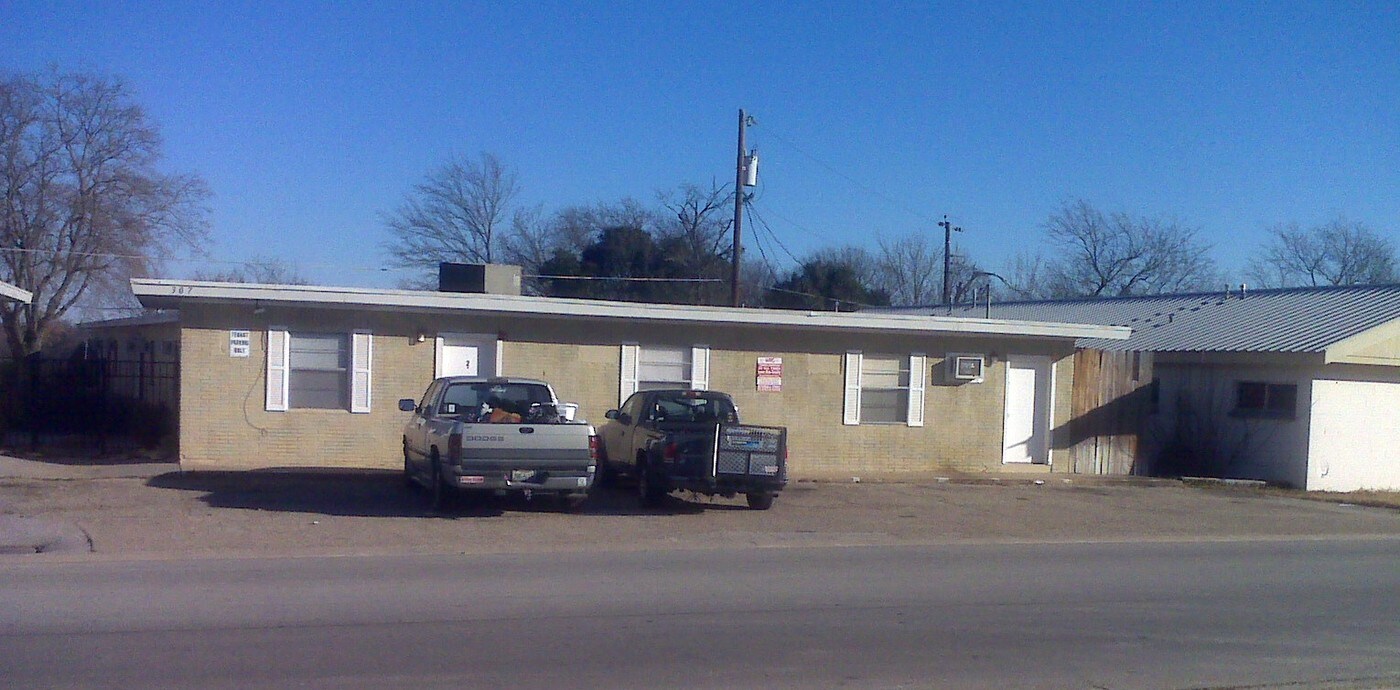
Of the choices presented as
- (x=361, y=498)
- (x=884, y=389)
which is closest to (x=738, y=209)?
(x=884, y=389)

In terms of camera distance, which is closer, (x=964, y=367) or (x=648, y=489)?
(x=648, y=489)

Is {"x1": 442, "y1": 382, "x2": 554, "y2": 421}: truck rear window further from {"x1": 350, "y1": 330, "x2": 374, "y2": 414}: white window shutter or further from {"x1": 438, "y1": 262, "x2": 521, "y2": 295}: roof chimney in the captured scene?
{"x1": 438, "y1": 262, "x2": 521, "y2": 295}: roof chimney

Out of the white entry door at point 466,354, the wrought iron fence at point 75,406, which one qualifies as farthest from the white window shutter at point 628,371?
the wrought iron fence at point 75,406

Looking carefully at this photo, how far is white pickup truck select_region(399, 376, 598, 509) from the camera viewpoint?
14273 millimetres

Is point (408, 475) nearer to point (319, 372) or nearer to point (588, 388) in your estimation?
point (319, 372)

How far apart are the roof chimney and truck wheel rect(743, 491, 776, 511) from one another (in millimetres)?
7324

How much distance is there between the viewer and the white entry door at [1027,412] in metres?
22.8

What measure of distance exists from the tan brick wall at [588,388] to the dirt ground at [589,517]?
1.15 metres

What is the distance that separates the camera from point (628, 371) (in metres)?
20.5

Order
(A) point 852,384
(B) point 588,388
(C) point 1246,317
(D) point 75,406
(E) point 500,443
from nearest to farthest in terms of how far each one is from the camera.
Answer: (E) point 500,443 → (B) point 588,388 → (A) point 852,384 → (D) point 75,406 → (C) point 1246,317

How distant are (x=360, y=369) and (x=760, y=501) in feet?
23.4

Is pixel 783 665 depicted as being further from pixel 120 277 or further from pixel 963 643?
pixel 120 277

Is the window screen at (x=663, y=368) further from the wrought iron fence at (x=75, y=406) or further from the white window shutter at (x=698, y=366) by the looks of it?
the wrought iron fence at (x=75, y=406)

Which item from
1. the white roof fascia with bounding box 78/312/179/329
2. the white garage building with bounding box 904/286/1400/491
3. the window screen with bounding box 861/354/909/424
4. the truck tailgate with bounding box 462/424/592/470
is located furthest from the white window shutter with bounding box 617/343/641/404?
the white garage building with bounding box 904/286/1400/491
